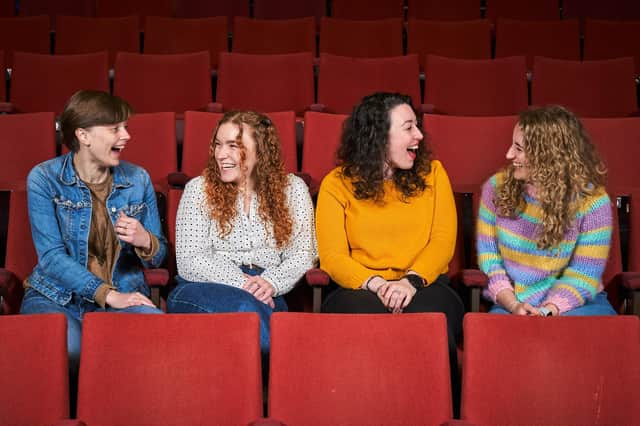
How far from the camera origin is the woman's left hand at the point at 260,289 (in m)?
0.95

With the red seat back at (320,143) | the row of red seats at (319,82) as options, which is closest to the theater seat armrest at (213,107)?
the row of red seats at (319,82)

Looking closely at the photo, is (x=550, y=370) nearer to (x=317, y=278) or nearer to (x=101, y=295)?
(x=317, y=278)

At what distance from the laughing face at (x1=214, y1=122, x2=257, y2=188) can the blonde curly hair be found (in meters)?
0.30

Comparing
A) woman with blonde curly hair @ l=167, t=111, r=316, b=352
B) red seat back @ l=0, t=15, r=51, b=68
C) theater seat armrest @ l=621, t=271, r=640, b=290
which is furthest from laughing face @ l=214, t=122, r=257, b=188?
red seat back @ l=0, t=15, r=51, b=68

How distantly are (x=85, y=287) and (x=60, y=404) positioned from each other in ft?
0.71

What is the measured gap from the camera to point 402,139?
1029 millimetres

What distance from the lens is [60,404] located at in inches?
28.0

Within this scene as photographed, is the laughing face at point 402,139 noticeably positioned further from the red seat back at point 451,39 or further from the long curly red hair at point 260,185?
the red seat back at point 451,39

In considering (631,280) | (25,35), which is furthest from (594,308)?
(25,35)

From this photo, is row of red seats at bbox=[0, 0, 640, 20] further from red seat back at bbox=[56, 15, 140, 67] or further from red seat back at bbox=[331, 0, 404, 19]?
red seat back at bbox=[56, 15, 140, 67]

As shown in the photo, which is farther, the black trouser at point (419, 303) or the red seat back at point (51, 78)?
the red seat back at point (51, 78)

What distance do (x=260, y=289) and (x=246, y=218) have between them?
0.10 metres

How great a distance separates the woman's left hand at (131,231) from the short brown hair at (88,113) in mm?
108

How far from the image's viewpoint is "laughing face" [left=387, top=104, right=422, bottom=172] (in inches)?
40.6
